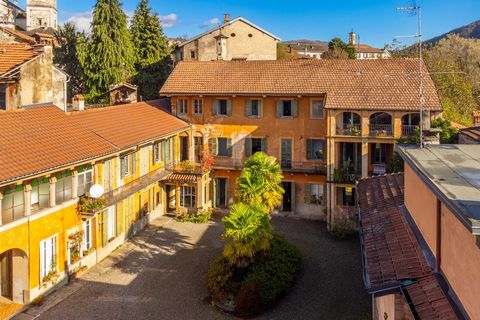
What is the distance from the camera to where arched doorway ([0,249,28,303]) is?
19.8 meters

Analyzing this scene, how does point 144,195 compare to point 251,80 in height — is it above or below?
below

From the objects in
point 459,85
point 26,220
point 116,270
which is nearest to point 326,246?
point 116,270

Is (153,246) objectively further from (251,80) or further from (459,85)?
(459,85)

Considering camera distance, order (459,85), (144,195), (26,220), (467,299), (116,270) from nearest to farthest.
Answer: (467,299), (26,220), (116,270), (144,195), (459,85)

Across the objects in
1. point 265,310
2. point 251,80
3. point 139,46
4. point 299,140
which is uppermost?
point 139,46

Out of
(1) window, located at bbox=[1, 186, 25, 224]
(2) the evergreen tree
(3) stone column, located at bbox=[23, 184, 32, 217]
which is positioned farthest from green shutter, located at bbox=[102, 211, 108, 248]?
(2) the evergreen tree

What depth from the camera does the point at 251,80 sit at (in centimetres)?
3406

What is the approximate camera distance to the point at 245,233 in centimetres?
2070

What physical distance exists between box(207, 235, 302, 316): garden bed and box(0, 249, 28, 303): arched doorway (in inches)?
330

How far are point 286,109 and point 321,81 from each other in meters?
3.23

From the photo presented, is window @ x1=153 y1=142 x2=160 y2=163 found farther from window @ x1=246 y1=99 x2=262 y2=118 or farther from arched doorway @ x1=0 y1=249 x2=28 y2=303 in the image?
arched doorway @ x1=0 y1=249 x2=28 y2=303

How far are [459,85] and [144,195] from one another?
3165 cm

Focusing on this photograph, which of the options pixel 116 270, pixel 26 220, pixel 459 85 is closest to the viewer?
pixel 26 220

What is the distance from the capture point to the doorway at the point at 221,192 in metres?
34.9
